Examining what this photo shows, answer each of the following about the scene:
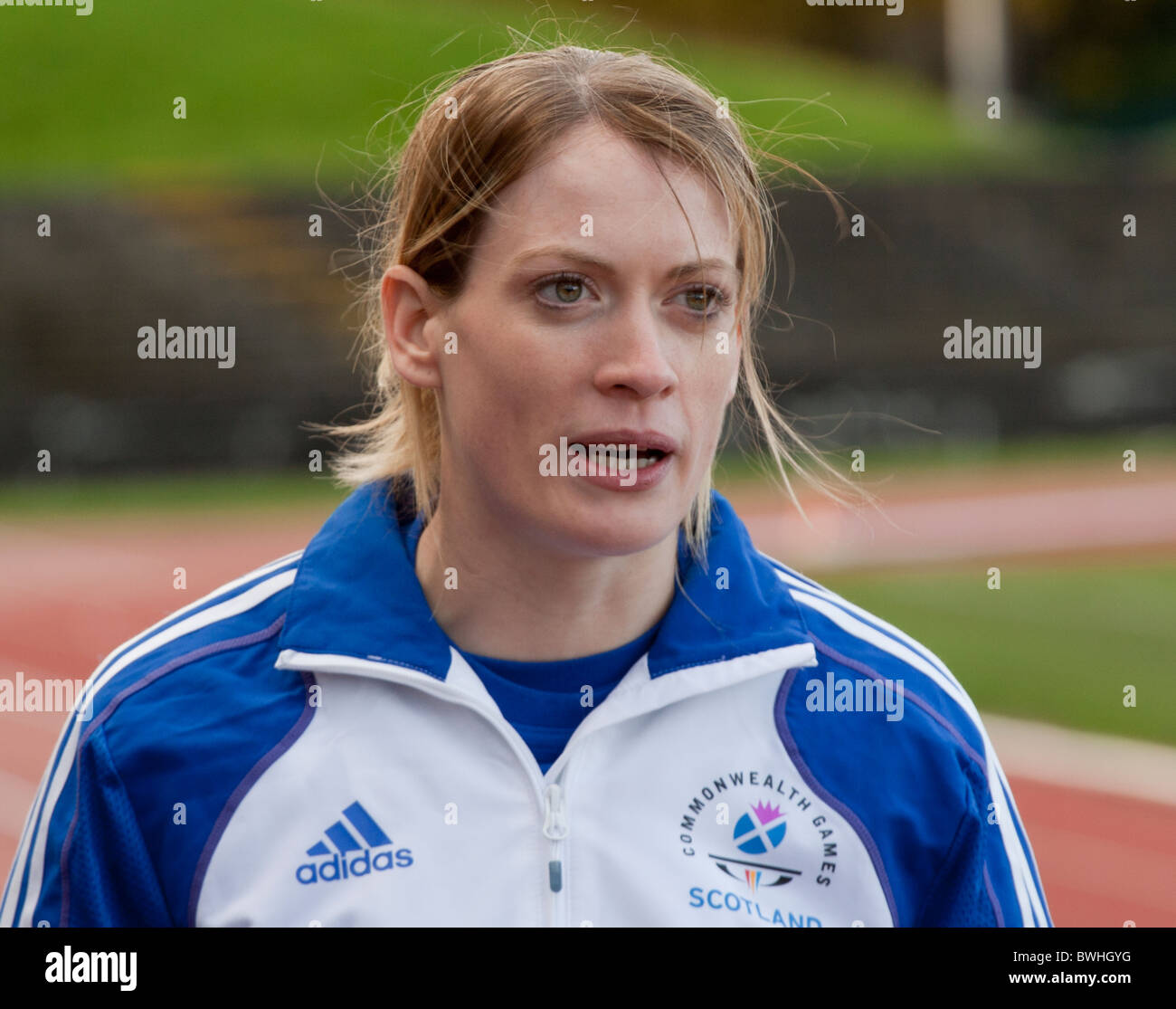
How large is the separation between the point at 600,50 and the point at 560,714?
3.29ft

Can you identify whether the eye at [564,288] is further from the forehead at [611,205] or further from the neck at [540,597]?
the neck at [540,597]

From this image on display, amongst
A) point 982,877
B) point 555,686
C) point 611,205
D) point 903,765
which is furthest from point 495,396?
point 982,877

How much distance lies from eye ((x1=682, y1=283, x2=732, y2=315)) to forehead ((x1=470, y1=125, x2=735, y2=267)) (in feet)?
0.15

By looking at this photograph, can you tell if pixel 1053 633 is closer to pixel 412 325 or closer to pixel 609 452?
pixel 412 325

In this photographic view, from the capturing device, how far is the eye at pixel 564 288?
1.99m

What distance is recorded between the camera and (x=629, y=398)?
199 centimetres

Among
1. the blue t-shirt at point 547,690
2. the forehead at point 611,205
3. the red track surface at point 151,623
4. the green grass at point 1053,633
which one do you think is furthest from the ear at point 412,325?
the green grass at point 1053,633

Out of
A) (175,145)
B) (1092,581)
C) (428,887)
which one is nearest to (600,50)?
(428,887)

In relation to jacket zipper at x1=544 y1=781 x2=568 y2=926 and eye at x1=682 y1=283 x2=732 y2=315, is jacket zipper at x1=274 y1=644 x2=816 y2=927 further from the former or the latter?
eye at x1=682 y1=283 x2=732 y2=315

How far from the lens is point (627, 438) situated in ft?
6.56

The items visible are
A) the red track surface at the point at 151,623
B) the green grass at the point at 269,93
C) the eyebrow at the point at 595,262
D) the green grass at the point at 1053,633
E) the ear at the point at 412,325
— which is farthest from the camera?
the green grass at the point at 269,93

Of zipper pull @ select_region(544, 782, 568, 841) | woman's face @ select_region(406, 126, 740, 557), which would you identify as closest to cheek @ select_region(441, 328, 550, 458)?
woman's face @ select_region(406, 126, 740, 557)

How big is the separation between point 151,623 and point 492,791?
29.5 ft

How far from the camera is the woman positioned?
79.4 inches
